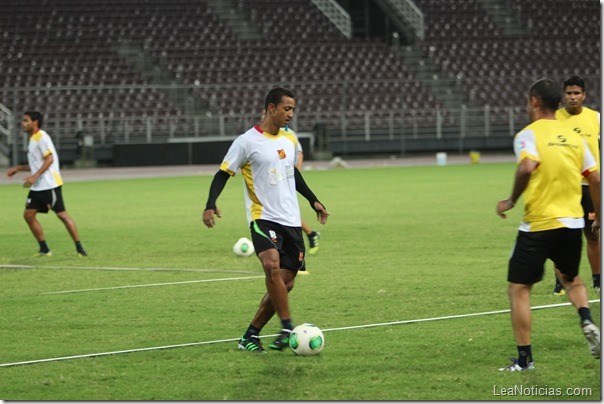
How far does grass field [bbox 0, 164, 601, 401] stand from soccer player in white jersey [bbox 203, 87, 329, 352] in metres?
0.36

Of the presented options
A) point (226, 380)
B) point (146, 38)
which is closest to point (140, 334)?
point (226, 380)

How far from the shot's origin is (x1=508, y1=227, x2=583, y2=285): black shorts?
749 centimetres

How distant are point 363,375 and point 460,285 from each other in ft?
14.7

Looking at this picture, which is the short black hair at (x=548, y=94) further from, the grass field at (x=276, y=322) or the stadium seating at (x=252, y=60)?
the stadium seating at (x=252, y=60)

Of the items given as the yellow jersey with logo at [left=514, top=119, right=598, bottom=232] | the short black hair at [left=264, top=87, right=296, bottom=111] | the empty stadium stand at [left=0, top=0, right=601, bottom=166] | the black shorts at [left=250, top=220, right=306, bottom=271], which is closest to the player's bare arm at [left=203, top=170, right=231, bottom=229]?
the black shorts at [left=250, top=220, right=306, bottom=271]

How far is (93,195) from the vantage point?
90.4 feet

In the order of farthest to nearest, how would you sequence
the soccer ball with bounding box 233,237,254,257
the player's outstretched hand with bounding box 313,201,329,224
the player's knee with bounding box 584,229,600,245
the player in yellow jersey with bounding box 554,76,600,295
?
1. the soccer ball with bounding box 233,237,254,257
2. the player's knee with bounding box 584,229,600,245
3. the player in yellow jersey with bounding box 554,76,600,295
4. the player's outstretched hand with bounding box 313,201,329,224

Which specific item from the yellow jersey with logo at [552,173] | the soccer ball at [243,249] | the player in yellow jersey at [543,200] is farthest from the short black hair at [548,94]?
the soccer ball at [243,249]

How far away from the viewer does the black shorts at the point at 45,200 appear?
15.4 m

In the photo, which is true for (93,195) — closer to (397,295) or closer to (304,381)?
(397,295)

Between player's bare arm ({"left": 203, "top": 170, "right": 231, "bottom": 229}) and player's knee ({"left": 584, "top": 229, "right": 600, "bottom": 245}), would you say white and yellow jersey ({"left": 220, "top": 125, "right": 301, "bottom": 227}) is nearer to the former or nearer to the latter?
player's bare arm ({"left": 203, "top": 170, "right": 231, "bottom": 229})

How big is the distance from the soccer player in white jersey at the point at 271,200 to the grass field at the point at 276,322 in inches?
14.2

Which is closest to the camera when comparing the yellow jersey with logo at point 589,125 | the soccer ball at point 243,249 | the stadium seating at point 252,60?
the yellow jersey with logo at point 589,125

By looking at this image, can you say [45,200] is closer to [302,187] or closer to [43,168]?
[43,168]
